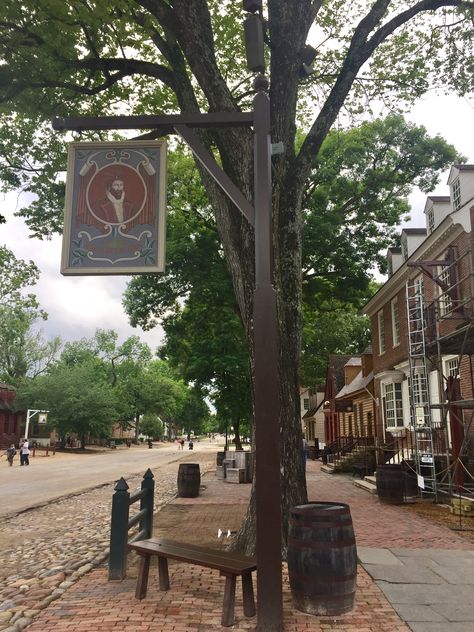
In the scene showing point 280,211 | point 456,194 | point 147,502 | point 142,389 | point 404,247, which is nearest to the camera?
point 280,211

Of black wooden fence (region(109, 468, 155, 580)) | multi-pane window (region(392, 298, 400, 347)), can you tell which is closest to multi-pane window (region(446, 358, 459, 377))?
multi-pane window (region(392, 298, 400, 347))

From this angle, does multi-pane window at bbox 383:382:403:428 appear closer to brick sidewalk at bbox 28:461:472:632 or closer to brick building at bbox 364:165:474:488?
brick building at bbox 364:165:474:488

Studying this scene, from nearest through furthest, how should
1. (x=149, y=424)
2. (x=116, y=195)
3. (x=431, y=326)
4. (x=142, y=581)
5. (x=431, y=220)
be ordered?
(x=142, y=581), (x=116, y=195), (x=431, y=326), (x=431, y=220), (x=149, y=424)

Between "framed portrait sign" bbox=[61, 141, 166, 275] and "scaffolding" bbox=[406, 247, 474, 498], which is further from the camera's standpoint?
"scaffolding" bbox=[406, 247, 474, 498]

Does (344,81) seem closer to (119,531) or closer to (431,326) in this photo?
(119,531)

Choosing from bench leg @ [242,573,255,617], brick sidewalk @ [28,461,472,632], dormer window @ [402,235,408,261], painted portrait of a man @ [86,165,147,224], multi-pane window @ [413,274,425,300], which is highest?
dormer window @ [402,235,408,261]

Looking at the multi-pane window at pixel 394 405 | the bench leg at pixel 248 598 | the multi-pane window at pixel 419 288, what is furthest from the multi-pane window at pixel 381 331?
the bench leg at pixel 248 598

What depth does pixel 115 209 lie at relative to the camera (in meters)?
5.53

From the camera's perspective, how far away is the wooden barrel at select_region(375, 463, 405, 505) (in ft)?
43.2

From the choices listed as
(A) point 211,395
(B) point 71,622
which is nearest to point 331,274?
(A) point 211,395

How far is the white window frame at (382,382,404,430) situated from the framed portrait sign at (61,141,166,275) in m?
18.5

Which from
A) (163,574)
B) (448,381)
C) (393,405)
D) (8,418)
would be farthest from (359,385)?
(8,418)

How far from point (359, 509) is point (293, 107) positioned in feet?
28.7

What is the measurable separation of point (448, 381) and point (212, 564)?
9975mm
